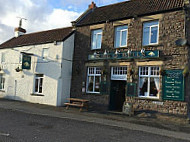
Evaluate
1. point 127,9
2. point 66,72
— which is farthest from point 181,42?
point 66,72

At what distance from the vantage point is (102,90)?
14.4 meters

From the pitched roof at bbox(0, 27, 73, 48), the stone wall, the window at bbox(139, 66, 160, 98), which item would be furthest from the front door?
the pitched roof at bbox(0, 27, 73, 48)

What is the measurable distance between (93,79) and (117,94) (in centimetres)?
221

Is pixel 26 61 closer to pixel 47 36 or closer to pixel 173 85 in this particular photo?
pixel 47 36

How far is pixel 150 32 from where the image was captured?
12.9m

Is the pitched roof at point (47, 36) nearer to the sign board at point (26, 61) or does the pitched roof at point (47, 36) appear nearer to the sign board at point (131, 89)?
the sign board at point (26, 61)

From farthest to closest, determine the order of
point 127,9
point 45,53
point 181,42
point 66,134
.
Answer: point 45,53
point 127,9
point 181,42
point 66,134

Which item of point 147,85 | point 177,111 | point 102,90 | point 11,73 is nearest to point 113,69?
point 102,90

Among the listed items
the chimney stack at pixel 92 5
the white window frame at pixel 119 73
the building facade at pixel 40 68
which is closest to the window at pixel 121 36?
the white window frame at pixel 119 73

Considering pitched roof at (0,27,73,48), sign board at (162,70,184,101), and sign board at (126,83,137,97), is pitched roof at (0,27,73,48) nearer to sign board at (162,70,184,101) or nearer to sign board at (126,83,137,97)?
sign board at (126,83,137,97)

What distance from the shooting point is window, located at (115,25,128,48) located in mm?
14117

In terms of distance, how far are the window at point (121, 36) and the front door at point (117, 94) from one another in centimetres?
279

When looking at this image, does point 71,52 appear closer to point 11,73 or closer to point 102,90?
point 102,90

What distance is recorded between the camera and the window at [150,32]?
41.9 ft
